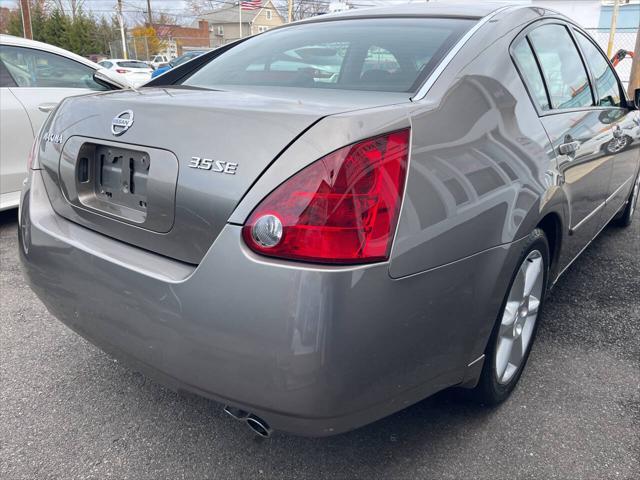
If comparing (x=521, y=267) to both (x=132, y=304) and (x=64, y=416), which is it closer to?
(x=132, y=304)

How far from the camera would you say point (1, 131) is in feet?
13.6

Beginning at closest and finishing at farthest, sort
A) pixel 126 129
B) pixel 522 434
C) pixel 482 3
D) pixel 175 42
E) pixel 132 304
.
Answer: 1. pixel 132 304
2. pixel 126 129
3. pixel 522 434
4. pixel 482 3
5. pixel 175 42

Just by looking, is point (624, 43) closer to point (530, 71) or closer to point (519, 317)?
point (530, 71)

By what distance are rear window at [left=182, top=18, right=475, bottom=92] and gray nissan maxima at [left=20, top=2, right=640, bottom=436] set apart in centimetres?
1

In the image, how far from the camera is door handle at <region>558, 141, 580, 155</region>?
7.38 feet

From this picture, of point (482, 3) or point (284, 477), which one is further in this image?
point (482, 3)

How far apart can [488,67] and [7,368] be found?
235cm

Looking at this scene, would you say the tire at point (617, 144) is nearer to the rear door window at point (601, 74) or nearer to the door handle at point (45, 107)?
the rear door window at point (601, 74)

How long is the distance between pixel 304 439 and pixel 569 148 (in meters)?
1.58

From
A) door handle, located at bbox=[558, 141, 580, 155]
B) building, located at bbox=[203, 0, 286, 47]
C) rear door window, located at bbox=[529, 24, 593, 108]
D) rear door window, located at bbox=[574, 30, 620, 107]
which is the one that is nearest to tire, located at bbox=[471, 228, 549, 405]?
door handle, located at bbox=[558, 141, 580, 155]

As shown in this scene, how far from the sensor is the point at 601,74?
3.28m

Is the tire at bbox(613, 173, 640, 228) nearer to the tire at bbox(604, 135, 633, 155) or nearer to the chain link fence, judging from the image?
the tire at bbox(604, 135, 633, 155)

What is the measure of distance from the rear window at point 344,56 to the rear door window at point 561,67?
51 cm

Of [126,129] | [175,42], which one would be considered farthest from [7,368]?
[175,42]
